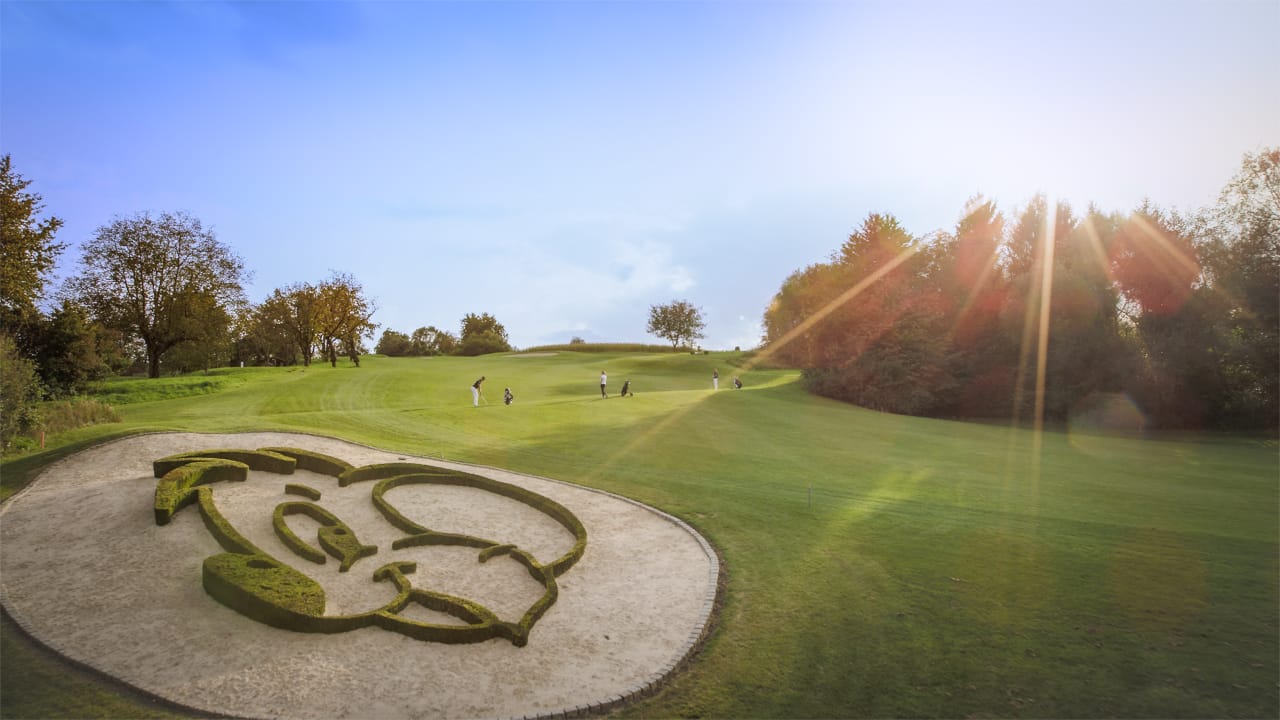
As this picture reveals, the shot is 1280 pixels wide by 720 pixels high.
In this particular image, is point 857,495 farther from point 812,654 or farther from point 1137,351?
point 1137,351

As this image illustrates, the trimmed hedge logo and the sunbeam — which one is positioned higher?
the sunbeam

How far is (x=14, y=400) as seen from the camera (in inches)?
695

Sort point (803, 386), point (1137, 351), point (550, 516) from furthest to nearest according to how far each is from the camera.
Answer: point (803, 386) → point (1137, 351) → point (550, 516)

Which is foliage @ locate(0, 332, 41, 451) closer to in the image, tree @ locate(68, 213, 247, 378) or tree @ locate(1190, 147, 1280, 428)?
tree @ locate(68, 213, 247, 378)

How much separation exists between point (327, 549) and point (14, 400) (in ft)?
49.5

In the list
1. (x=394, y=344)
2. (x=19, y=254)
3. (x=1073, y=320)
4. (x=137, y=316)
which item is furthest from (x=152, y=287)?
(x=1073, y=320)

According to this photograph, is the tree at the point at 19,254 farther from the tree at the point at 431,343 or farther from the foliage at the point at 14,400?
the tree at the point at 431,343

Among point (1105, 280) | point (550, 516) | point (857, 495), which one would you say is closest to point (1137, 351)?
point (1105, 280)

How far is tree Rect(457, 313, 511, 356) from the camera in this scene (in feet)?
277

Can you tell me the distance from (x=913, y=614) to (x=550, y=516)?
7.00 metres

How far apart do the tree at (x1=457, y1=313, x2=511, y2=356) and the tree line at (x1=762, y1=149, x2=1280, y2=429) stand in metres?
47.6

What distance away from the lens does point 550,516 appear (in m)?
12.7

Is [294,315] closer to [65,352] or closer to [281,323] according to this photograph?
[281,323]

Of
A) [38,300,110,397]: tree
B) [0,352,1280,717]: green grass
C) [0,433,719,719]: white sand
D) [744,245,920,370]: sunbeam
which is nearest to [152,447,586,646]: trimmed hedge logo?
[0,433,719,719]: white sand
